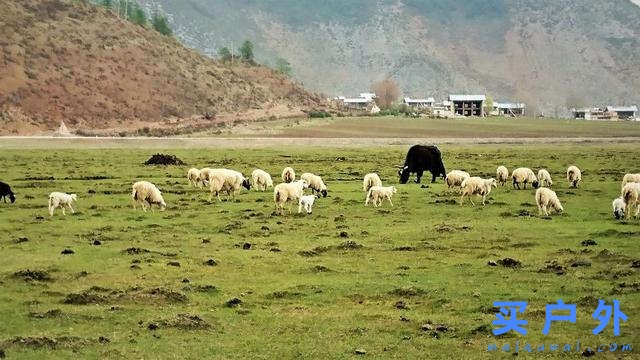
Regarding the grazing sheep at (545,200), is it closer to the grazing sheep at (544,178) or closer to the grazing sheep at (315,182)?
the grazing sheep at (315,182)

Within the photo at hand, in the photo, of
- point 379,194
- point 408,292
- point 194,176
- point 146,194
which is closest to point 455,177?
point 379,194

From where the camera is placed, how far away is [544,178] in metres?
42.1

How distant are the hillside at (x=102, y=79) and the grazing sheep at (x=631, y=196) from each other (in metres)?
102

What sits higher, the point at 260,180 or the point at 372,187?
the point at 372,187

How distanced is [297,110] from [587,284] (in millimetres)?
164249

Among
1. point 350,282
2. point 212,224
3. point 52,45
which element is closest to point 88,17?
point 52,45

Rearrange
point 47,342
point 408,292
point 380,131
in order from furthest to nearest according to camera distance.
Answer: point 380,131, point 408,292, point 47,342

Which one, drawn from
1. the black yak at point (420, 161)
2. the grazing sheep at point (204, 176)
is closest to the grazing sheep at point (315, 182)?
the grazing sheep at point (204, 176)

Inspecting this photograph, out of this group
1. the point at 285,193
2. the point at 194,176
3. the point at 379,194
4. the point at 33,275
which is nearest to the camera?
the point at 33,275

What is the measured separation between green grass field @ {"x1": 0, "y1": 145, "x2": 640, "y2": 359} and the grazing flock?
2.29 ft

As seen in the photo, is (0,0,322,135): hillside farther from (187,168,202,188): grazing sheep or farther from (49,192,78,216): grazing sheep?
(49,192,78,216): grazing sheep

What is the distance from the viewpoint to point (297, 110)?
18188cm

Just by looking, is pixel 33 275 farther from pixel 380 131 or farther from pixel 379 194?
pixel 380 131

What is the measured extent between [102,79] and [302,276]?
129401mm
